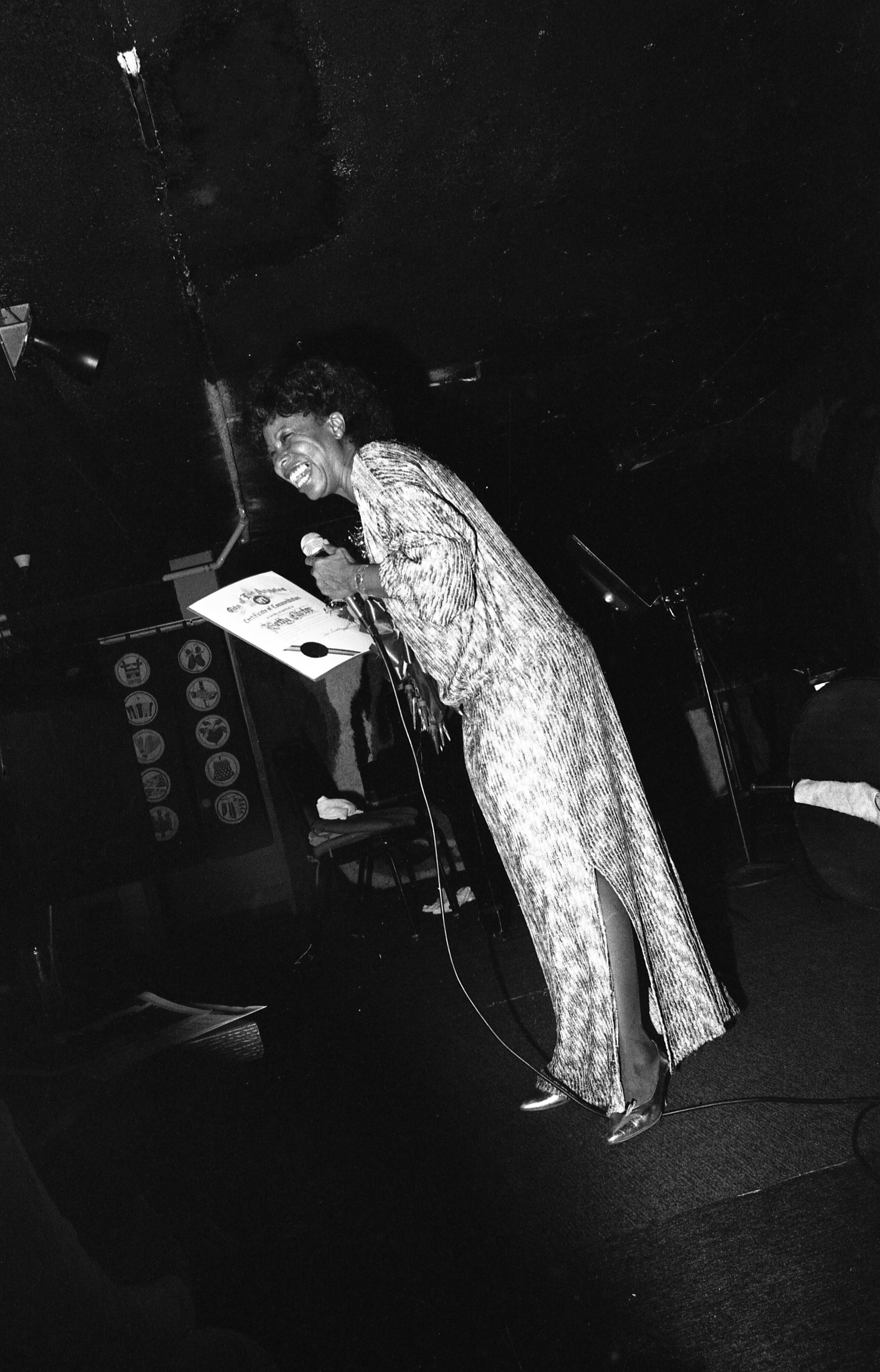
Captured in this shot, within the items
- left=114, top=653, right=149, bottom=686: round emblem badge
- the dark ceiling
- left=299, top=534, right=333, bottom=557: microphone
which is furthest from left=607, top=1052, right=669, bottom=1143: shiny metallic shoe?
left=114, top=653, right=149, bottom=686: round emblem badge

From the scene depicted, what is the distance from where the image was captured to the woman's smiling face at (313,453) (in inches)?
73.5

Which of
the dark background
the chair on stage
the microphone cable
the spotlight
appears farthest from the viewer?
the chair on stage

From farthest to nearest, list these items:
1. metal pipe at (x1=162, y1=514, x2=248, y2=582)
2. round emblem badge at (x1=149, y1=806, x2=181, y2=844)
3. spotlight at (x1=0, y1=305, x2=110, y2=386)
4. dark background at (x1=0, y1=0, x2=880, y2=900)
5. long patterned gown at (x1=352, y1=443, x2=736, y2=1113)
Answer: metal pipe at (x1=162, y1=514, x2=248, y2=582)
round emblem badge at (x1=149, y1=806, x2=181, y2=844)
spotlight at (x1=0, y1=305, x2=110, y2=386)
dark background at (x1=0, y1=0, x2=880, y2=900)
long patterned gown at (x1=352, y1=443, x2=736, y2=1113)

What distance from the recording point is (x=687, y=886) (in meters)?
3.82

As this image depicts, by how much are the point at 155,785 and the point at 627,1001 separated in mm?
5165

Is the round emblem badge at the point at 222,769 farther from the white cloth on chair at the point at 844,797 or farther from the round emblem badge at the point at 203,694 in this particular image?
the white cloth on chair at the point at 844,797

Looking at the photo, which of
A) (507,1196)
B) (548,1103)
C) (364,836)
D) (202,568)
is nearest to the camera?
(507,1196)

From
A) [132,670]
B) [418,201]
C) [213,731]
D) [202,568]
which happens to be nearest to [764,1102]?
[418,201]

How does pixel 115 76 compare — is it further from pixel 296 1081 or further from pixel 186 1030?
pixel 296 1081

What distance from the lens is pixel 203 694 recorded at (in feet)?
21.4

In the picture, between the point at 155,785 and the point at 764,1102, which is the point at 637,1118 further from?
the point at 155,785

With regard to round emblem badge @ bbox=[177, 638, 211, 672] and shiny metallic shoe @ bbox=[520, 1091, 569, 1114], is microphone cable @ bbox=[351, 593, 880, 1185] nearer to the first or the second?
shiny metallic shoe @ bbox=[520, 1091, 569, 1114]

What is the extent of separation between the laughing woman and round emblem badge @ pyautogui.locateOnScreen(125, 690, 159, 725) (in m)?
4.91

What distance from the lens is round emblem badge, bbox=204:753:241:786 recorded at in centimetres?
644
